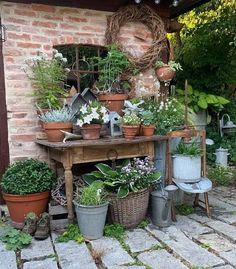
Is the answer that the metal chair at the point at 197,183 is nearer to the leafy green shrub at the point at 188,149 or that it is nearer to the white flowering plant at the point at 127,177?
the leafy green shrub at the point at 188,149

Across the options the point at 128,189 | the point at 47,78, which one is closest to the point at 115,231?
the point at 128,189

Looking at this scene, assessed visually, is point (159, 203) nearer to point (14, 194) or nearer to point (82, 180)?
point (82, 180)

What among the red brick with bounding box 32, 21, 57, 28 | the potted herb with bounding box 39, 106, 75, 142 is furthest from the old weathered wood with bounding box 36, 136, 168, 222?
the red brick with bounding box 32, 21, 57, 28

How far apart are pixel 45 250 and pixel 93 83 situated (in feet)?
6.67

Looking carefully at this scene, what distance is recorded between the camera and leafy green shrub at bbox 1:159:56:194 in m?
3.01

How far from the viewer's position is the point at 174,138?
11.5 ft

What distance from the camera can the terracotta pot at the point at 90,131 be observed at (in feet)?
10.1

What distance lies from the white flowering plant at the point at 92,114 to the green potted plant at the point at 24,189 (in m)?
0.68

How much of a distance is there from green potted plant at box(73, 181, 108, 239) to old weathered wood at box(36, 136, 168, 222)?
8.8 inches

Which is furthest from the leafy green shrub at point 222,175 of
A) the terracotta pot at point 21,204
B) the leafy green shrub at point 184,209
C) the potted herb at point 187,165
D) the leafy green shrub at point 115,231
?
the terracotta pot at point 21,204

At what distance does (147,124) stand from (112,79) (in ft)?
2.47

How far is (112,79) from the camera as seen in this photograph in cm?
368

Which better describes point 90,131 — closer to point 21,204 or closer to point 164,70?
point 21,204

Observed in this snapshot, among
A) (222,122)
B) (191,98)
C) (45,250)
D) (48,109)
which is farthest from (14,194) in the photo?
(222,122)
